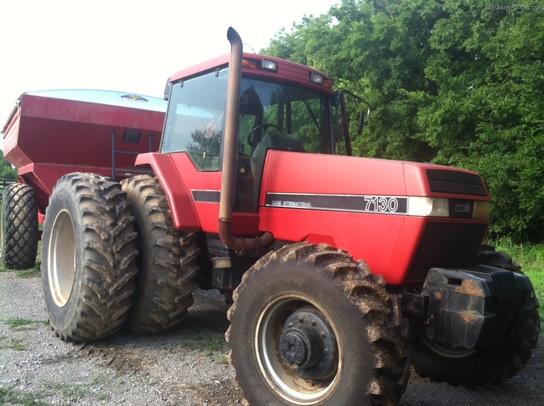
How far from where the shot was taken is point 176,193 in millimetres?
4527

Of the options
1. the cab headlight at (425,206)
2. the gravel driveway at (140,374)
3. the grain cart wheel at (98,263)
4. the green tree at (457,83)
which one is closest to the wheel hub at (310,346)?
the gravel driveway at (140,374)

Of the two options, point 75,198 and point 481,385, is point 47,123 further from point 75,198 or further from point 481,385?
point 481,385

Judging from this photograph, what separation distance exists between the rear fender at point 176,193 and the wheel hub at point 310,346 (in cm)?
152

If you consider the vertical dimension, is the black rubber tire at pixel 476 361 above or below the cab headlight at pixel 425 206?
below

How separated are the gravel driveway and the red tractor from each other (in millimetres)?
166

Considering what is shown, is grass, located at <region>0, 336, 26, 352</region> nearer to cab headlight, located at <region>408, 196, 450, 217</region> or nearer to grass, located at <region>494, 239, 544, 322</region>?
cab headlight, located at <region>408, 196, 450, 217</region>

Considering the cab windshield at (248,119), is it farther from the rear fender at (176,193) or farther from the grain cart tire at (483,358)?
the grain cart tire at (483,358)

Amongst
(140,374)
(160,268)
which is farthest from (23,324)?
(140,374)

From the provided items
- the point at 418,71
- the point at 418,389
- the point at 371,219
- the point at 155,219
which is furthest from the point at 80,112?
the point at 418,71

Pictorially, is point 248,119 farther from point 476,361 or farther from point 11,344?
point 11,344

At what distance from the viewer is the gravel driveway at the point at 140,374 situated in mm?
3568

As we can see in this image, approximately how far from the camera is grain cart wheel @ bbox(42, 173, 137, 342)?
4.40 metres

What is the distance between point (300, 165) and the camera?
3869 mm

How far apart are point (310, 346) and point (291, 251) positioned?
0.56 metres
